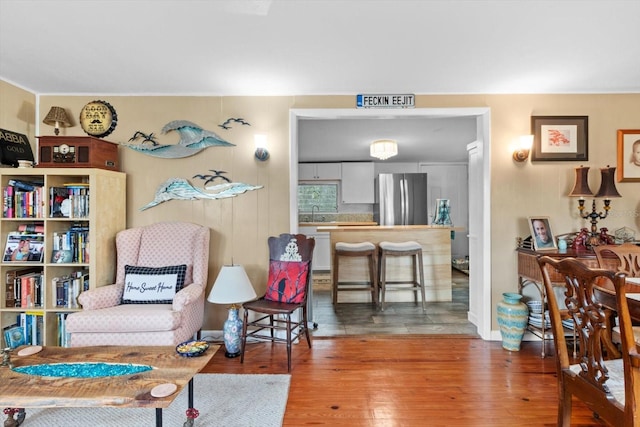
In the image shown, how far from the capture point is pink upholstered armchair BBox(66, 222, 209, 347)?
8.70ft

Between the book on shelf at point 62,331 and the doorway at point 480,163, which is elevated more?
the doorway at point 480,163

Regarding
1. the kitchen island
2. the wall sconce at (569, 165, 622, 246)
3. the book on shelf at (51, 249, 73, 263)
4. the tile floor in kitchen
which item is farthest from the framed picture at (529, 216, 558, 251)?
the book on shelf at (51, 249, 73, 263)

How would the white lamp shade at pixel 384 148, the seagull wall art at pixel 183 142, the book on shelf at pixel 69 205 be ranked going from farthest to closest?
the white lamp shade at pixel 384 148, the seagull wall art at pixel 183 142, the book on shelf at pixel 69 205

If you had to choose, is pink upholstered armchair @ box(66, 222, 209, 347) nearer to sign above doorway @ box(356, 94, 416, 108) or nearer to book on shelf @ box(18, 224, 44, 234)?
book on shelf @ box(18, 224, 44, 234)

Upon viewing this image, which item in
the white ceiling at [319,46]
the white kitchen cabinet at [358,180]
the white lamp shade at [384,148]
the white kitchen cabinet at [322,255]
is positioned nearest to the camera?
the white ceiling at [319,46]

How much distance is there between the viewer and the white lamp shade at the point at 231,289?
9.61 ft

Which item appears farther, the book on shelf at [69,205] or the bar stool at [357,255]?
the bar stool at [357,255]

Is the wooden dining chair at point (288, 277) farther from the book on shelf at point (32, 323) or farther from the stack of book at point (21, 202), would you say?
the stack of book at point (21, 202)

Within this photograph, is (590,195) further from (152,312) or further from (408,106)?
(152,312)

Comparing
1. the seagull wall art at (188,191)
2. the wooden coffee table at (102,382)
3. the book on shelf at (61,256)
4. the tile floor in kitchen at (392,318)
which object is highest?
the seagull wall art at (188,191)

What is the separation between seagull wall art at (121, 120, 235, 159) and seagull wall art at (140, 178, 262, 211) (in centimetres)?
25

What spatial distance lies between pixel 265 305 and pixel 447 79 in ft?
7.87

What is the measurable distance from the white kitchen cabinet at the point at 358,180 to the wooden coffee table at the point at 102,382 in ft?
17.4

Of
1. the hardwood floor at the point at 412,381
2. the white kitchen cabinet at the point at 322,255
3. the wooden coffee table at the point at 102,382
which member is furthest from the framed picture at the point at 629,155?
the white kitchen cabinet at the point at 322,255
